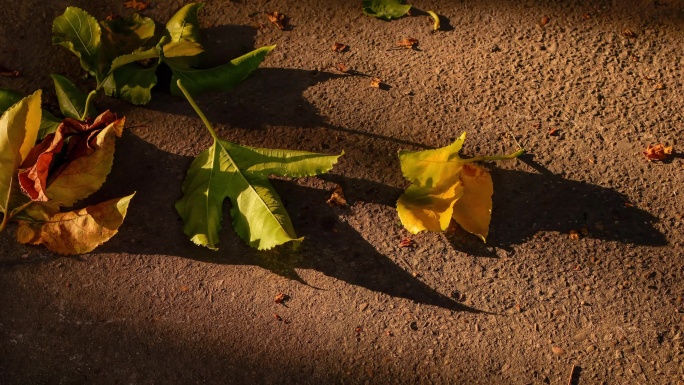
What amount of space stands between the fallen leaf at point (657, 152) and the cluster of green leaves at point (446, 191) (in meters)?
→ 0.38

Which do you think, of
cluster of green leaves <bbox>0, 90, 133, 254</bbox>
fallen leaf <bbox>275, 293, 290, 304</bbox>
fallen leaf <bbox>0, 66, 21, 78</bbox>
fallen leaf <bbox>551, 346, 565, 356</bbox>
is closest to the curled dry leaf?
cluster of green leaves <bbox>0, 90, 133, 254</bbox>

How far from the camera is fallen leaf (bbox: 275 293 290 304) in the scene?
1.97 metres

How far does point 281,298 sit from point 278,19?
0.84 m

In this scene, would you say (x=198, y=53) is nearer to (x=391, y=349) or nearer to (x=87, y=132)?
(x=87, y=132)

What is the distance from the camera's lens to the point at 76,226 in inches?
76.0

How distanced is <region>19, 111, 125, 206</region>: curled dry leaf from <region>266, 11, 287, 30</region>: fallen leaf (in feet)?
1.89

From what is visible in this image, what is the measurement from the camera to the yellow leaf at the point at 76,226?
6.29 ft

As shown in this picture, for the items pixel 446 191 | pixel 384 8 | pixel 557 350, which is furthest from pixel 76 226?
pixel 557 350

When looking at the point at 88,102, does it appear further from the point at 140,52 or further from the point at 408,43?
the point at 408,43

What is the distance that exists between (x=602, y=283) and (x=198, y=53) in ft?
4.24

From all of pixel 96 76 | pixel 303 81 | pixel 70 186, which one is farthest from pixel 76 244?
pixel 303 81

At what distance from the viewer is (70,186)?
192cm

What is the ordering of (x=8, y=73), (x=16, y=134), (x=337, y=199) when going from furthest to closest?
(x=8, y=73) < (x=337, y=199) < (x=16, y=134)

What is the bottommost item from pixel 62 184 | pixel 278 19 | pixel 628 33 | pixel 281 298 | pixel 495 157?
pixel 281 298
